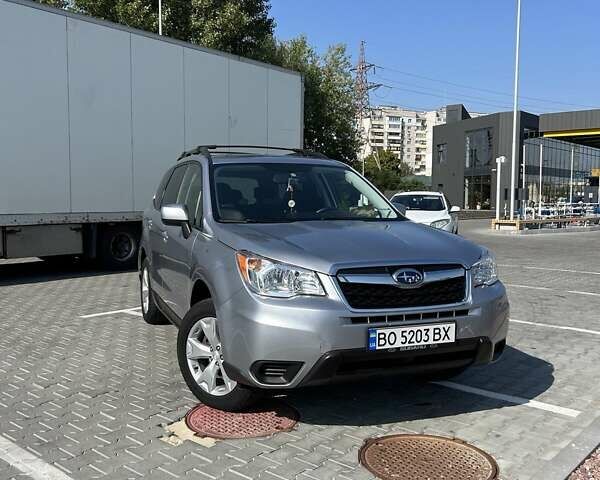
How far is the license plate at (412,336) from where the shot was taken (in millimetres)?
3486

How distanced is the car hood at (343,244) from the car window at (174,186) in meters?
1.55

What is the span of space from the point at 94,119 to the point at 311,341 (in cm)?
829

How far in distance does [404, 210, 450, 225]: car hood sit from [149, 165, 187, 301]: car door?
1000 centimetres

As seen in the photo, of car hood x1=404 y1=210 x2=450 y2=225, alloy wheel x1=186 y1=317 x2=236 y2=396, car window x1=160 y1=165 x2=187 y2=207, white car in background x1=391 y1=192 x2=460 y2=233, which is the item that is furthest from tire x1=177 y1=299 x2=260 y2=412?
car hood x1=404 y1=210 x2=450 y2=225

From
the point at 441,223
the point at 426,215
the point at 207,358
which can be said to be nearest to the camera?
the point at 207,358

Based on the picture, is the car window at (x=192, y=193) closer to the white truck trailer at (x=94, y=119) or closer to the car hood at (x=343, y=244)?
the car hood at (x=343, y=244)

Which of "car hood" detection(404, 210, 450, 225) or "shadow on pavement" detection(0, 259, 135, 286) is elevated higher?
"car hood" detection(404, 210, 450, 225)

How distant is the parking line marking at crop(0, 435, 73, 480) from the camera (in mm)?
3229

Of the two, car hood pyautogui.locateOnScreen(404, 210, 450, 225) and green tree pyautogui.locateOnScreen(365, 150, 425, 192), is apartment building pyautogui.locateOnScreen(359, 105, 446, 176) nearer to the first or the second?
green tree pyautogui.locateOnScreen(365, 150, 425, 192)

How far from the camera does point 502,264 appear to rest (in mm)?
13586

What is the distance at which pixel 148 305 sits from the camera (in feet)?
22.1

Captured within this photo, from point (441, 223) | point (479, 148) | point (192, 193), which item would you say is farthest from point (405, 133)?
point (192, 193)

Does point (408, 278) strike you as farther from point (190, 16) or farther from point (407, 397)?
point (190, 16)

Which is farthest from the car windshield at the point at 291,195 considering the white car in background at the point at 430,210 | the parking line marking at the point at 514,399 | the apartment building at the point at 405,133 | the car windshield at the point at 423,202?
the apartment building at the point at 405,133
